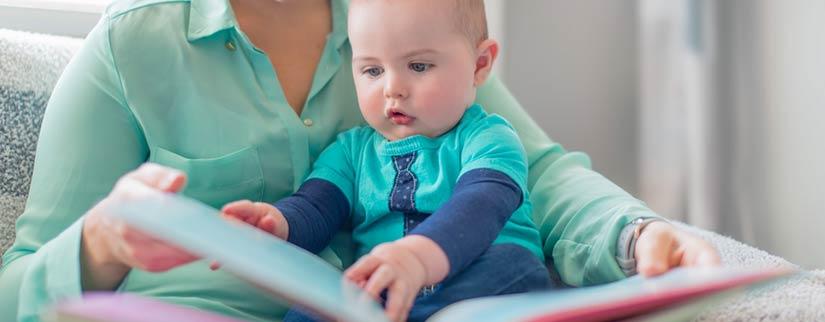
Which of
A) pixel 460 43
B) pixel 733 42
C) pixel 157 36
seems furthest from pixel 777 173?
pixel 157 36

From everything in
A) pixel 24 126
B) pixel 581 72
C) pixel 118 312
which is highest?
pixel 118 312

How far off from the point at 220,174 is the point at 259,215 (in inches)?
6.5

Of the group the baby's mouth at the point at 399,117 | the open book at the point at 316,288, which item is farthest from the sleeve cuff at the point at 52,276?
the baby's mouth at the point at 399,117

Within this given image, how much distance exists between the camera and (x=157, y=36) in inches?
39.1

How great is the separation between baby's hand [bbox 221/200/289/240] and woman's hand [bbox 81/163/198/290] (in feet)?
0.35

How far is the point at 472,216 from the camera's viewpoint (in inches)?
33.0

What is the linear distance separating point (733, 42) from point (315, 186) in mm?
972

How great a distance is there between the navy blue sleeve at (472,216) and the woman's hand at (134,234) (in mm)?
226

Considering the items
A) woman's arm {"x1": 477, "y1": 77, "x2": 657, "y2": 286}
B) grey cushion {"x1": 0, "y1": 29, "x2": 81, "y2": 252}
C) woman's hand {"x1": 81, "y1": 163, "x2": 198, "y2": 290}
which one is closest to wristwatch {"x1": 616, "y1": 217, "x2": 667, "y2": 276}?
woman's arm {"x1": 477, "y1": 77, "x2": 657, "y2": 286}

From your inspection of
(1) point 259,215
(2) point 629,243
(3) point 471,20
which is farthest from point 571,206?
(1) point 259,215

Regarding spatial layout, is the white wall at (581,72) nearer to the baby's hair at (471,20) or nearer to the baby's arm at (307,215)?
the baby's hair at (471,20)

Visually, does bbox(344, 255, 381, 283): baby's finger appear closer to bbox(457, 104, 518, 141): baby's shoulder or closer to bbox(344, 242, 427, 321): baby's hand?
bbox(344, 242, 427, 321): baby's hand

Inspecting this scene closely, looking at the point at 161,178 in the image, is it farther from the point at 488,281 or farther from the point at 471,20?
the point at 471,20

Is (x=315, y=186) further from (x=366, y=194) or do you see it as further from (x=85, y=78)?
(x=85, y=78)
